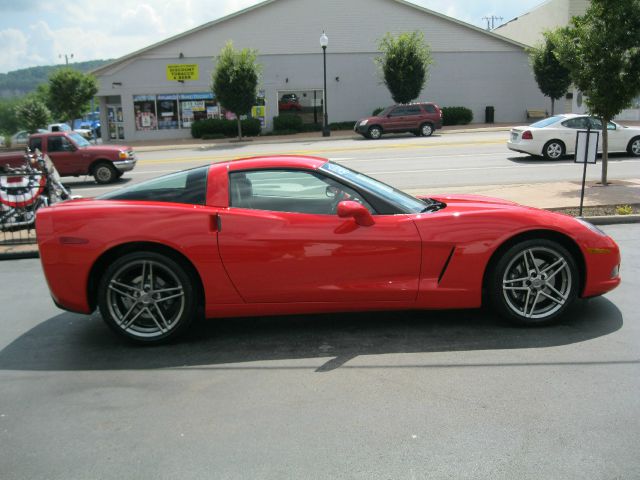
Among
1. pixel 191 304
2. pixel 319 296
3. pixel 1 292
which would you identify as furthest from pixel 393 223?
pixel 1 292

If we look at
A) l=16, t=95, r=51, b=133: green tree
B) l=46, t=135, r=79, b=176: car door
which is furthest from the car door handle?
l=16, t=95, r=51, b=133: green tree

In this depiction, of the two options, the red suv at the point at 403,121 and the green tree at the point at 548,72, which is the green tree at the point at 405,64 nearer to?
the red suv at the point at 403,121

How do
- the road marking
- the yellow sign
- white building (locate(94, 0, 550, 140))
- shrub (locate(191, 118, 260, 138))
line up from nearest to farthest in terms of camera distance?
the road marking < shrub (locate(191, 118, 260, 138)) < the yellow sign < white building (locate(94, 0, 550, 140))

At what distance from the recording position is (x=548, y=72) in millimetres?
36938

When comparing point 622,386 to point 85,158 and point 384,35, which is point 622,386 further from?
point 384,35

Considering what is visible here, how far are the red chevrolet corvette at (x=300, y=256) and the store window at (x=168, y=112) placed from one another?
34463 millimetres

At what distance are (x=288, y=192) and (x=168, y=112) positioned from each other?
34.8 meters

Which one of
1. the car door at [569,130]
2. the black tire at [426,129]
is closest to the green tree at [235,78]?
the black tire at [426,129]

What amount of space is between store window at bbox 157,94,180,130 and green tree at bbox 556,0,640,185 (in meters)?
29.3

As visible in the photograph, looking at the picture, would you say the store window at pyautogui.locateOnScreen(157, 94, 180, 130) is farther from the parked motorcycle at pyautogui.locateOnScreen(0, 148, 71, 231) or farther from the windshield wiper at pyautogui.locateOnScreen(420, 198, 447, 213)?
the windshield wiper at pyautogui.locateOnScreen(420, 198, 447, 213)

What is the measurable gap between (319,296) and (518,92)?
130 feet

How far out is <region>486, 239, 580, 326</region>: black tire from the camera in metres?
4.89

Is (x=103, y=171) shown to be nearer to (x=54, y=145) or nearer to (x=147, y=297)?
(x=54, y=145)

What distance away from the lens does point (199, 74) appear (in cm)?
3762
